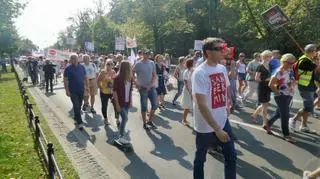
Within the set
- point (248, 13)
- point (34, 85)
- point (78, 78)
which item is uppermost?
point (248, 13)

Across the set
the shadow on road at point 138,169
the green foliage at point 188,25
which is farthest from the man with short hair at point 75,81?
the green foliage at point 188,25

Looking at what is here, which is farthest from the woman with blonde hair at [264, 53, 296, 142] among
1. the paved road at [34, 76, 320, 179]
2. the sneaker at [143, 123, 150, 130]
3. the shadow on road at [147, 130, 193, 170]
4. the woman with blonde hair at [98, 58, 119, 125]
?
the woman with blonde hair at [98, 58, 119, 125]

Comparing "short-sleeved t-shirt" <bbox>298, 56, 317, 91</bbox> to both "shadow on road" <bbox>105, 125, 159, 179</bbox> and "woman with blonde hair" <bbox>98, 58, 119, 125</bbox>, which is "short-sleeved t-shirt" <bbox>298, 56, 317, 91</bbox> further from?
"woman with blonde hair" <bbox>98, 58, 119, 125</bbox>

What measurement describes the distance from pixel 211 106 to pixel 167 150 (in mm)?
3634

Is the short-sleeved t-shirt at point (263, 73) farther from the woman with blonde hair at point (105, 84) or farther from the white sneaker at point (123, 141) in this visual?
the woman with blonde hair at point (105, 84)

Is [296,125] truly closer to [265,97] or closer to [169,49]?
[265,97]

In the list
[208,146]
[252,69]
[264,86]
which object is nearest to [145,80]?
[264,86]

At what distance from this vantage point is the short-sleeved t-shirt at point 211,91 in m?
5.12

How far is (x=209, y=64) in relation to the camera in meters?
5.21

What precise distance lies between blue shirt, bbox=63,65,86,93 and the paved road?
99 cm

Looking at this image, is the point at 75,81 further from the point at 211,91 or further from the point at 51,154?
the point at 211,91

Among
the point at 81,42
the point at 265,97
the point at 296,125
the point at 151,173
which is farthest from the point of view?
the point at 81,42

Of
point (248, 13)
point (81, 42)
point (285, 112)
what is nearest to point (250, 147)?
point (285, 112)

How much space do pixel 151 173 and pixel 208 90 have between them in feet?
8.21
